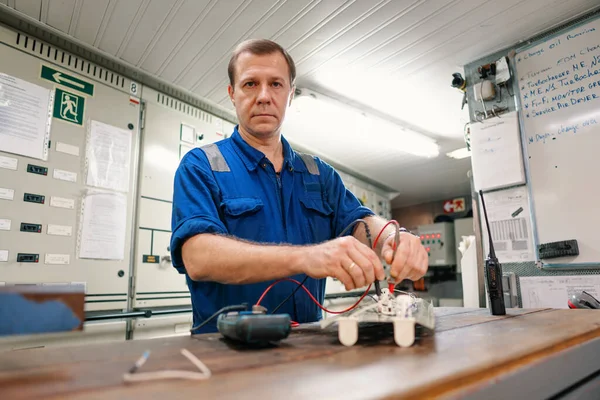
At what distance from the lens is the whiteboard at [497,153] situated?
2.06m

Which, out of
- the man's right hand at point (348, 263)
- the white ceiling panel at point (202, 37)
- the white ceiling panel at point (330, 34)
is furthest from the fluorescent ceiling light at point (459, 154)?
the man's right hand at point (348, 263)

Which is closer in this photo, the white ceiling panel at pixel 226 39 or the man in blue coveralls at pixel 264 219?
the man in blue coveralls at pixel 264 219

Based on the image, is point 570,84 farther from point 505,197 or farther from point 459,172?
point 459,172

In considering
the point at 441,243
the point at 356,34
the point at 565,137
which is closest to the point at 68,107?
the point at 356,34

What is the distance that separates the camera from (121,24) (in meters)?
2.02

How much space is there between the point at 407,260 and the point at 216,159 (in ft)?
2.22

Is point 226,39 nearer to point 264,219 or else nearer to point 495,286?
point 264,219

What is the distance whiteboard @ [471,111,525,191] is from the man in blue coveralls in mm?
1122

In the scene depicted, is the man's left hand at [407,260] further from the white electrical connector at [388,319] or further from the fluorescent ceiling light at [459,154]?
the fluorescent ceiling light at [459,154]

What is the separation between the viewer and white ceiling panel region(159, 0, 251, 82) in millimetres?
1931

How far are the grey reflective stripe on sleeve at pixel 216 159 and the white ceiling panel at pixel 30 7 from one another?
4.64ft

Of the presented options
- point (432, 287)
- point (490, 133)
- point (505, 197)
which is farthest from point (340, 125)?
point (432, 287)

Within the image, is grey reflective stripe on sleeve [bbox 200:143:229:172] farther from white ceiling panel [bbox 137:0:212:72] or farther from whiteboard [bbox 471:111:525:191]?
whiteboard [bbox 471:111:525:191]

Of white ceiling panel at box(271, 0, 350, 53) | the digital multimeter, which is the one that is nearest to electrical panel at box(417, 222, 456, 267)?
white ceiling panel at box(271, 0, 350, 53)
